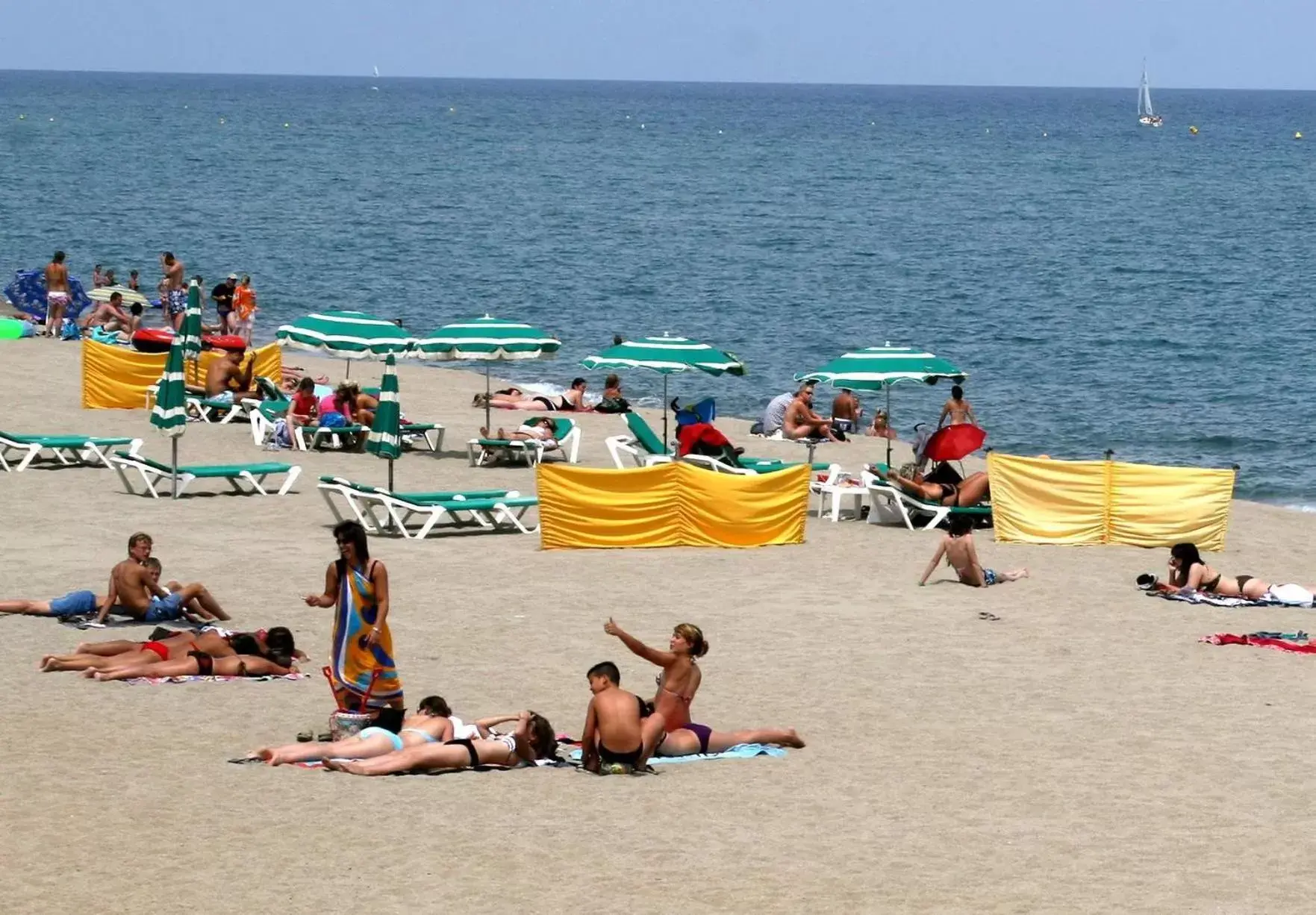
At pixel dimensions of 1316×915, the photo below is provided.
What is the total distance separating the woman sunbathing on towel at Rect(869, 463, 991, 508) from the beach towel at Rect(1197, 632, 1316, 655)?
4.62 metres

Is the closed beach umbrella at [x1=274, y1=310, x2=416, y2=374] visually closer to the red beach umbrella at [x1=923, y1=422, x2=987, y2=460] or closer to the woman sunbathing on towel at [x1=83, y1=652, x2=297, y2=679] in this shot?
the red beach umbrella at [x1=923, y1=422, x2=987, y2=460]

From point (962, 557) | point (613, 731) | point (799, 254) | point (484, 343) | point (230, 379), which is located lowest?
point (613, 731)

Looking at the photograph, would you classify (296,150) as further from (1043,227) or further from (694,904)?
(694,904)

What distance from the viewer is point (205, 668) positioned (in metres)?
13.3

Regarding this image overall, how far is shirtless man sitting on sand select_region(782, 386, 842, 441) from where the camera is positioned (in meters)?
24.1

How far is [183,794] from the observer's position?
1055 centimetres

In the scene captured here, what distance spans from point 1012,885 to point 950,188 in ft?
296

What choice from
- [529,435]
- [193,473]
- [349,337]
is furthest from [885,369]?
[193,473]

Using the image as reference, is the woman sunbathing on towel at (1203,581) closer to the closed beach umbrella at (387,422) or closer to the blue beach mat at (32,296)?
the closed beach umbrella at (387,422)

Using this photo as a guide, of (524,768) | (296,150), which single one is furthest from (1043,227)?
(524,768)

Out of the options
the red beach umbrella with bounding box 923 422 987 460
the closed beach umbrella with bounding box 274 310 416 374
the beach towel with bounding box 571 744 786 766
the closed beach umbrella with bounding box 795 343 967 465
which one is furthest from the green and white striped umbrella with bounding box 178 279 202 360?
the beach towel with bounding box 571 744 786 766

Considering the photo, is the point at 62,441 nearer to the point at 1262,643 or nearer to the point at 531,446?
the point at 531,446

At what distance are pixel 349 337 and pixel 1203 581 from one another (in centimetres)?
1024

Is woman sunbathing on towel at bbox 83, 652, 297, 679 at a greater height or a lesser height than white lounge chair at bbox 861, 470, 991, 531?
lesser
